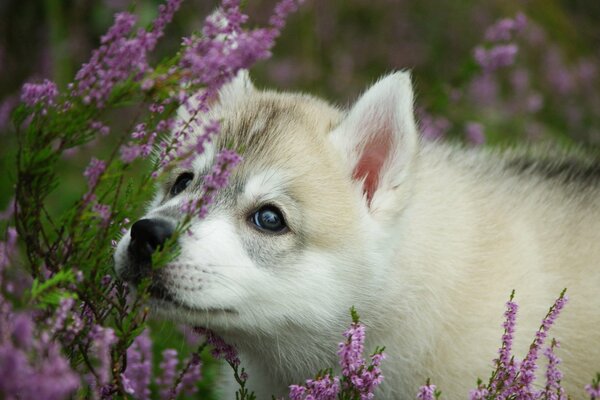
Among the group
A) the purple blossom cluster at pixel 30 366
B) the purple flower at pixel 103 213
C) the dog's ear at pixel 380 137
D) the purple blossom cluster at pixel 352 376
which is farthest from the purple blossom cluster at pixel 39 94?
the dog's ear at pixel 380 137

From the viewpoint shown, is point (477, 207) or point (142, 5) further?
point (142, 5)

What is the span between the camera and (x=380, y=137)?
3211 mm

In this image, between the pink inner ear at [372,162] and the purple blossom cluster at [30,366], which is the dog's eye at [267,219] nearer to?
the pink inner ear at [372,162]

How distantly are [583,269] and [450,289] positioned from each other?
24.9 inches

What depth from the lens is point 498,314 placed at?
3.21 meters

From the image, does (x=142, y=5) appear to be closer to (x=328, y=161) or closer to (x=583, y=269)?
(x=328, y=161)

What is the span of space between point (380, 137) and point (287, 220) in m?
0.51

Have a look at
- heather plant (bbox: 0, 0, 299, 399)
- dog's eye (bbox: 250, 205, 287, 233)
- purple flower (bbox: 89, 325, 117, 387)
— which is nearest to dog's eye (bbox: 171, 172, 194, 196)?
dog's eye (bbox: 250, 205, 287, 233)

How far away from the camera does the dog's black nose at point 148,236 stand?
2611 millimetres

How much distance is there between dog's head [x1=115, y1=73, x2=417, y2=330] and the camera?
9.00 ft

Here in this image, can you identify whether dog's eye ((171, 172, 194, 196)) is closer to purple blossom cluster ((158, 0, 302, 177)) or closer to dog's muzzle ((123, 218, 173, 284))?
dog's muzzle ((123, 218, 173, 284))

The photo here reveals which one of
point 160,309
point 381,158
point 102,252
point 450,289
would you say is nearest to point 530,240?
point 450,289

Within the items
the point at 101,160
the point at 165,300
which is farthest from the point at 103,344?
the point at 165,300

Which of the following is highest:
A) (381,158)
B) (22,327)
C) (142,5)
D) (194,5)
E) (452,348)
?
(194,5)
